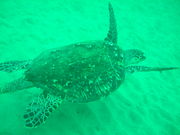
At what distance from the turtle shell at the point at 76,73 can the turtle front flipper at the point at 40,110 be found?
130 millimetres

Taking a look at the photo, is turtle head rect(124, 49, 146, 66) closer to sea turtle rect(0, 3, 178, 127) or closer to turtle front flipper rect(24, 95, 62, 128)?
sea turtle rect(0, 3, 178, 127)

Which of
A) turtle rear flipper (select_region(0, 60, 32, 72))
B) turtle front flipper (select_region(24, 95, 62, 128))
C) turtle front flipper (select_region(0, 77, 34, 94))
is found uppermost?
turtle rear flipper (select_region(0, 60, 32, 72))

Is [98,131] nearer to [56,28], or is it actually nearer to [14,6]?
[56,28]

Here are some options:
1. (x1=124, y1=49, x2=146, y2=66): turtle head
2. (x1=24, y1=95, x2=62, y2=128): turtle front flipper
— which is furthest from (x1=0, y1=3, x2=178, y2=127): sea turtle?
(x1=124, y1=49, x2=146, y2=66): turtle head

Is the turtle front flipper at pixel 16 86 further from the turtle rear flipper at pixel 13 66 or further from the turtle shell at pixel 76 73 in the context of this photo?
the turtle rear flipper at pixel 13 66

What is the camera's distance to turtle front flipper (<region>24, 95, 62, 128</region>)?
9.12 ft

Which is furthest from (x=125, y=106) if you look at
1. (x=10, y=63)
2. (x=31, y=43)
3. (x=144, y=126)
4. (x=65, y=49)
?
(x=31, y=43)

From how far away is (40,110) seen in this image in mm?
2932

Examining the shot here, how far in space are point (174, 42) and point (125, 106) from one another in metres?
4.70

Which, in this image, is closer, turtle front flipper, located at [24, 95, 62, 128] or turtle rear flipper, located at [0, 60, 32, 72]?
turtle front flipper, located at [24, 95, 62, 128]

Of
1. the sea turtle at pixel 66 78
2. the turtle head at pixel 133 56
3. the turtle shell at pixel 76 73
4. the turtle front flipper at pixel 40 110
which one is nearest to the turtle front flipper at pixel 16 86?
the sea turtle at pixel 66 78

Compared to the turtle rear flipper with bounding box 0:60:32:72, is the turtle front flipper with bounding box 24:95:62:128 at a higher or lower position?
lower

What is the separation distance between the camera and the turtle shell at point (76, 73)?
296 centimetres

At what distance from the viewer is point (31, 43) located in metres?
5.39
